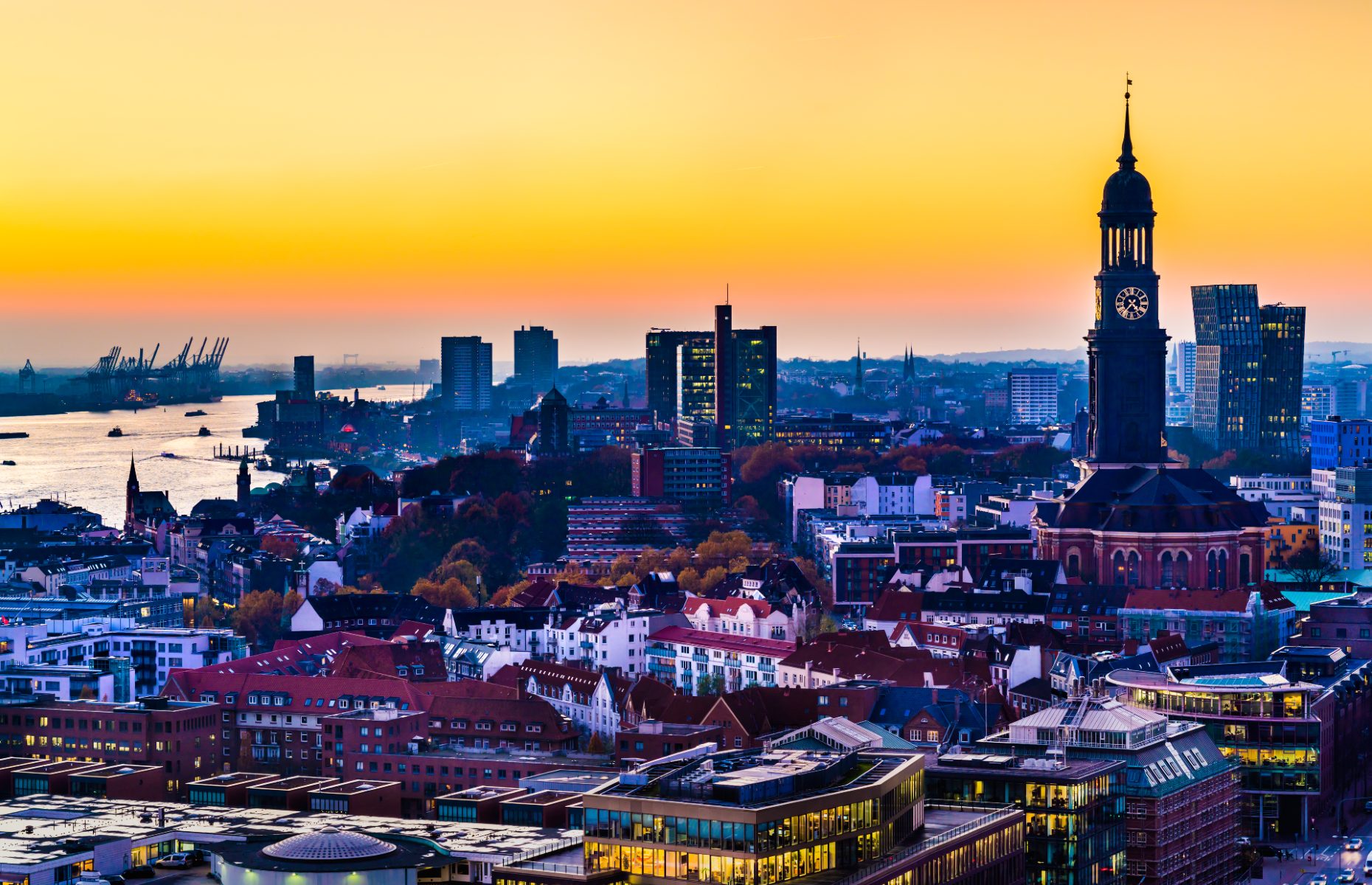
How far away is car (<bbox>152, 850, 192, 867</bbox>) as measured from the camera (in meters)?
41.4

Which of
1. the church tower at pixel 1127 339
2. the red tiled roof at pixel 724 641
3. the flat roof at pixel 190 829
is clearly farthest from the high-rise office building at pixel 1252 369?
the flat roof at pixel 190 829

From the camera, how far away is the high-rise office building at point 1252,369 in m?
160

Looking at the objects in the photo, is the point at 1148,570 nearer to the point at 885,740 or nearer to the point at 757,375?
the point at 885,740

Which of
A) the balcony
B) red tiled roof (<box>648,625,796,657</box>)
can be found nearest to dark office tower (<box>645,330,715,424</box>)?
red tiled roof (<box>648,625,796,657</box>)

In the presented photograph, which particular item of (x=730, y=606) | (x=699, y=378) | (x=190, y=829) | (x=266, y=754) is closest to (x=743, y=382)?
(x=699, y=378)

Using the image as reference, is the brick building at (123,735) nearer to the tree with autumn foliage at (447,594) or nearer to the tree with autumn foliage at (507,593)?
the tree with autumn foliage at (507,593)

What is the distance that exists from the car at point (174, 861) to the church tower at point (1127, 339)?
54.3 metres

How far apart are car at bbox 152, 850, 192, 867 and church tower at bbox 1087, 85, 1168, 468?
54260 millimetres

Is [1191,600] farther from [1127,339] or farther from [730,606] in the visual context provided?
[1127,339]

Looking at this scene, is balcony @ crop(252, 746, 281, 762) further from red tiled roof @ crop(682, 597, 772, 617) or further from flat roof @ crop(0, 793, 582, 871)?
red tiled roof @ crop(682, 597, 772, 617)

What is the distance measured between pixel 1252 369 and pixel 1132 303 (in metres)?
71.0

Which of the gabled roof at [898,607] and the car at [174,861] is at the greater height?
the gabled roof at [898,607]

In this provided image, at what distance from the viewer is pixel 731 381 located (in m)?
171

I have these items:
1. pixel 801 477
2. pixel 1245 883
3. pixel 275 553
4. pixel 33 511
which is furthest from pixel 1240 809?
pixel 33 511
